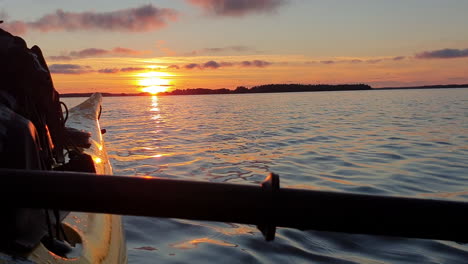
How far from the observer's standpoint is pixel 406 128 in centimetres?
1872

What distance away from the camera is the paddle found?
1.39 meters

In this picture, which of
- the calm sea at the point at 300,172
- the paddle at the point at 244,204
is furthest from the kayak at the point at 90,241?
the paddle at the point at 244,204

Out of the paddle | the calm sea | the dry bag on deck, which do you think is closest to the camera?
the paddle

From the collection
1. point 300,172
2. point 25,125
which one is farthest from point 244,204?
point 300,172

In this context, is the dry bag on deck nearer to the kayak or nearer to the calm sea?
the kayak

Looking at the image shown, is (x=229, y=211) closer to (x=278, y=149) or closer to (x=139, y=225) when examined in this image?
(x=139, y=225)

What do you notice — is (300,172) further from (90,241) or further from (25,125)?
(25,125)

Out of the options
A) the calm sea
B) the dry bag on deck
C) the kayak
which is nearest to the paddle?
the dry bag on deck

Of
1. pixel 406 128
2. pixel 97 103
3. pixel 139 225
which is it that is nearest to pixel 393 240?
pixel 139 225

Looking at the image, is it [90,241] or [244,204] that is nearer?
[244,204]

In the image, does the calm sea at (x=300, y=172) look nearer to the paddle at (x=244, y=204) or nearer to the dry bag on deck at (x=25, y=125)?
the dry bag on deck at (x=25, y=125)

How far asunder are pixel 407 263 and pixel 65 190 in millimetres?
4361

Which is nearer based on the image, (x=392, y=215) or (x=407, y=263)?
(x=392, y=215)

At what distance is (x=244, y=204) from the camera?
1448 mm
